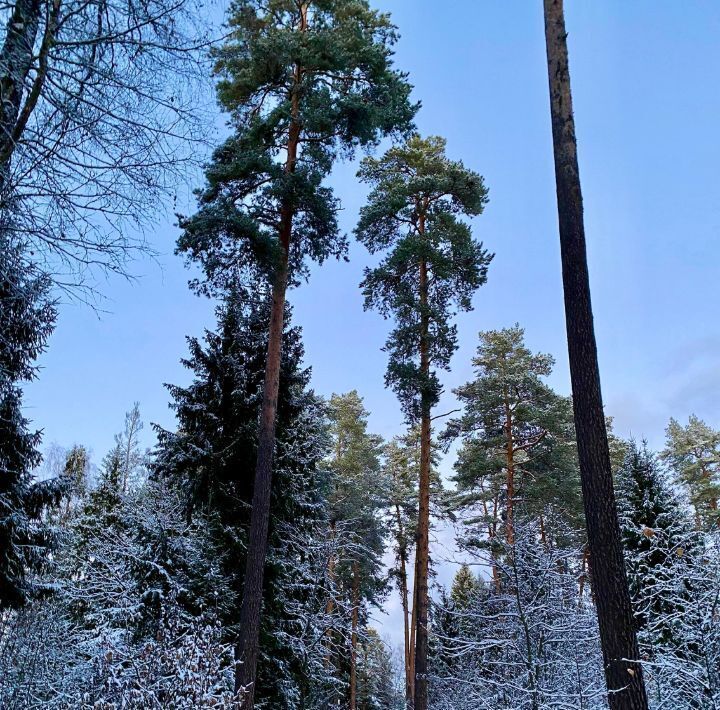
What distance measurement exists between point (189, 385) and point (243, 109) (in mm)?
5328

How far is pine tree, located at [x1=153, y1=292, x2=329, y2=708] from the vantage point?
9.26 m

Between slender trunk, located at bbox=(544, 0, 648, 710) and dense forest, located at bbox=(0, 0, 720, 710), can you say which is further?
slender trunk, located at bbox=(544, 0, 648, 710)

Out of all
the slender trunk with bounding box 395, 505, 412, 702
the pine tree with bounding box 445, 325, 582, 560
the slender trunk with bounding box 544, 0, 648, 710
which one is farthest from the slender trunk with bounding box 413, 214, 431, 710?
the slender trunk with bounding box 395, 505, 412, 702

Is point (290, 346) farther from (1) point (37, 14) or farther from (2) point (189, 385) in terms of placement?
(1) point (37, 14)

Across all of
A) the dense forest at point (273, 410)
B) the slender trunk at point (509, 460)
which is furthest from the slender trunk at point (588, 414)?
the slender trunk at point (509, 460)

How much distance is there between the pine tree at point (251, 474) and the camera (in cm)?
926

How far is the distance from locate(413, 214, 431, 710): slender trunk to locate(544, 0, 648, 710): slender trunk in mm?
5792

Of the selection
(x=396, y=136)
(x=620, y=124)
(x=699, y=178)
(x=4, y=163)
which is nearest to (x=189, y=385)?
(x=396, y=136)

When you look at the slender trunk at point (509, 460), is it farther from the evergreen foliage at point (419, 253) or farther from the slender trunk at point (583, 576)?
the evergreen foliage at point (419, 253)

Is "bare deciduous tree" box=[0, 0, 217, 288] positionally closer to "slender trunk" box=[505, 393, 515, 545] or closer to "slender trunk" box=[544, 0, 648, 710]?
"slender trunk" box=[544, 0, 648, 710]

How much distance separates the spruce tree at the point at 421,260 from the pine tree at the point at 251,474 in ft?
8.25

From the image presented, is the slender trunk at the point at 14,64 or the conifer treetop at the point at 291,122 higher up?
the conifer treetop at the point at 291,122

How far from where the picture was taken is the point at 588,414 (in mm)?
4527

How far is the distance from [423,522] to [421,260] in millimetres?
5851
